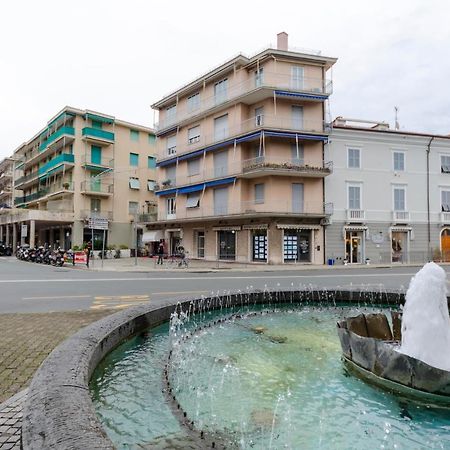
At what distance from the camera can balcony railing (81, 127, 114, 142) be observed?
139 feet

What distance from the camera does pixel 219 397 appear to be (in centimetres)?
410

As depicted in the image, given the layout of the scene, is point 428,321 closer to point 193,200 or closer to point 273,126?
point 273,126

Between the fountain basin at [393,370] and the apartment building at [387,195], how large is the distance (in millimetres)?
25908

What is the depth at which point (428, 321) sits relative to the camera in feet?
15.2

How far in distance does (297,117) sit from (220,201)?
9425 mm

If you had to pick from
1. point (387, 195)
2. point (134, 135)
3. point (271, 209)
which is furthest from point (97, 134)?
point (387, 195)

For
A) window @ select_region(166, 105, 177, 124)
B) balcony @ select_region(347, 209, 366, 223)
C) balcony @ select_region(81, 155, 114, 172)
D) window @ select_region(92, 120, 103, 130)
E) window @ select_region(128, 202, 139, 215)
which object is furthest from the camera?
window @ select_region(128, 202, 139, 215)

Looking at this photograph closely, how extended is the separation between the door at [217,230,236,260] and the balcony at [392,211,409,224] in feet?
44.7

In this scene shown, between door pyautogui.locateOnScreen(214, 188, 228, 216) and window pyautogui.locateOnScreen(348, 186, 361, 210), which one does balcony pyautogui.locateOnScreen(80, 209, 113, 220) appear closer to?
door pyautogui.locateOnScreen(214, 188, 228, 216)

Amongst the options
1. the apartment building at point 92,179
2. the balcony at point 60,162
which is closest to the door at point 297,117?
the apartment building at point 92,179

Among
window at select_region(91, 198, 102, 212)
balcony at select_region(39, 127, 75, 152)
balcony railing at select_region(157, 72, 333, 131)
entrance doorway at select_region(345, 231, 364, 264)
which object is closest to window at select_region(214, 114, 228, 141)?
balcony railing at select_region(157, 72, 333, 131)

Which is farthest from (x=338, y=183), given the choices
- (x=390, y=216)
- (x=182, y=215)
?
(x=182, y=215)

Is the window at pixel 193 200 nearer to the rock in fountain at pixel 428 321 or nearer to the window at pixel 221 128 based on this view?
the window at pixel 221 128

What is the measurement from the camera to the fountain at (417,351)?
13.2 feet
